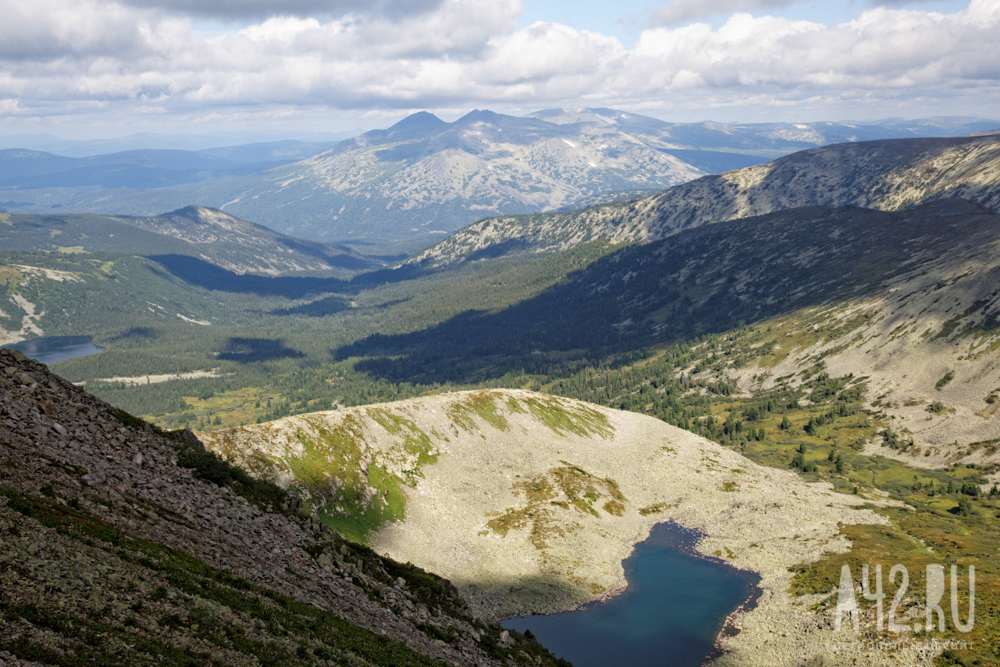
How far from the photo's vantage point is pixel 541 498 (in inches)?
4734

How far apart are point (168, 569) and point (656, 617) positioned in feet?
266

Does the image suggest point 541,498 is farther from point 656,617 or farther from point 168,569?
point 168,569

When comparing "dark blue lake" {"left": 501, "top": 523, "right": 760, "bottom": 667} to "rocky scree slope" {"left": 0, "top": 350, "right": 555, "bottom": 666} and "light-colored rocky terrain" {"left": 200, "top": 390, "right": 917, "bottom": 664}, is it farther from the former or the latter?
"rocky scree slope" {"left": 0, "top": 350, "right": 555, "bottom": 666}

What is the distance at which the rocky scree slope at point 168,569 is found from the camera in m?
25.9

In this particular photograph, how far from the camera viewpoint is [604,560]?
350 ft

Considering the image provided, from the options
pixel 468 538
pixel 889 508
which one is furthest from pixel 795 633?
pixel 889 508

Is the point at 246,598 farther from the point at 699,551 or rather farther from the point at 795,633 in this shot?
the point at 699,551

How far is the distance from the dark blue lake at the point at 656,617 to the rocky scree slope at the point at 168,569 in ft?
81.1

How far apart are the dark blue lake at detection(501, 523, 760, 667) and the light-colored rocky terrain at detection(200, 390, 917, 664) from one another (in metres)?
2.97

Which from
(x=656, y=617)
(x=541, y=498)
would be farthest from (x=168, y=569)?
(x=541, y=498)

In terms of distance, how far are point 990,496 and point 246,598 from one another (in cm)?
18438

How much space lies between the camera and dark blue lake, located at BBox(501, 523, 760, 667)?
83.2 metres

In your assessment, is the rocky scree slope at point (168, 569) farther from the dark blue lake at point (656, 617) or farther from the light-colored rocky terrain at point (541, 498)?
the light-colored rocky terrain at point (541, 498)

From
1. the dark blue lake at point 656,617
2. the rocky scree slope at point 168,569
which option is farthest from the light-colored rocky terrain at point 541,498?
the rocky scree slope at point 168,569
